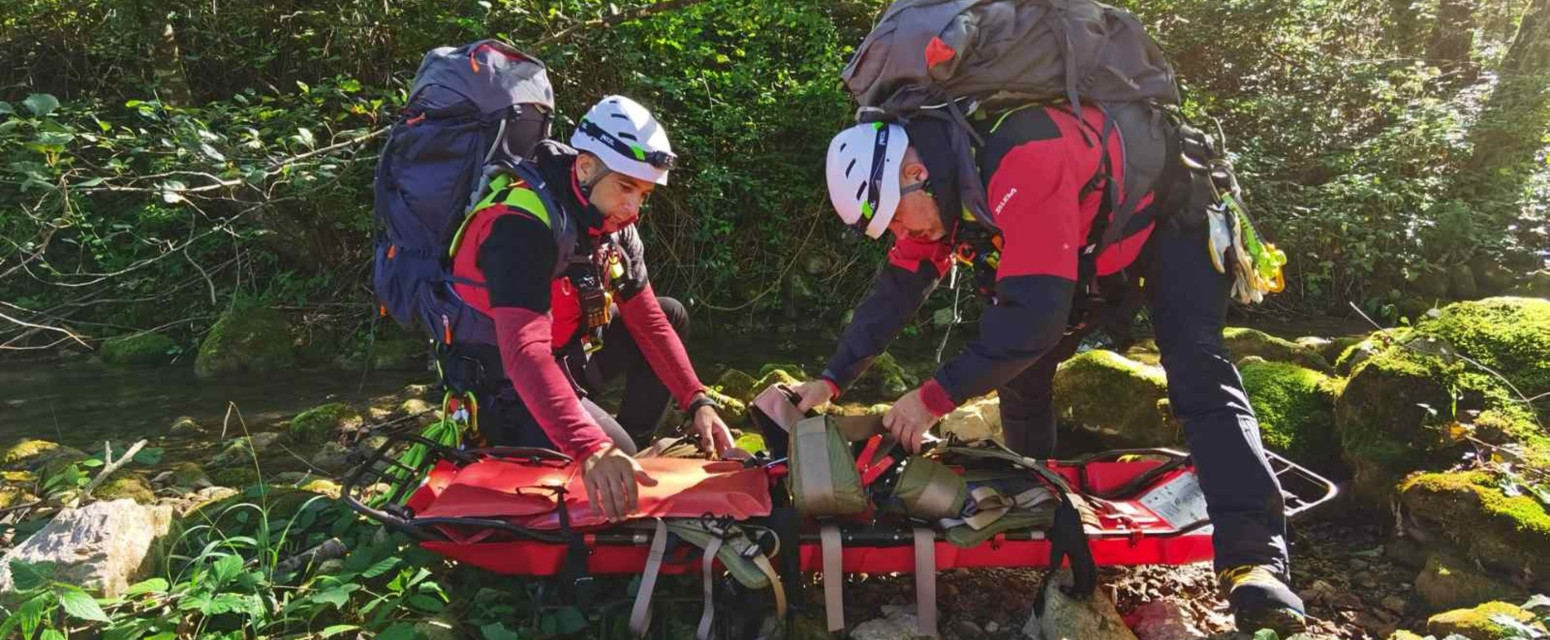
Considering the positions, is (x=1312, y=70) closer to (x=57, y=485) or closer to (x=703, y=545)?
(x=703, y=545)

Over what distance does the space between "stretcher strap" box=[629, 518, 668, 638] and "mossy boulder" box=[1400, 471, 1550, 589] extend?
10.7 feet

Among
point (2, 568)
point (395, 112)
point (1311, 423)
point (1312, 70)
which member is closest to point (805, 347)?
point (395, 112)

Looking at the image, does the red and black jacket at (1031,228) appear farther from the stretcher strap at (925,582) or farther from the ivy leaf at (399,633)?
the ivy leaf at (399,633)

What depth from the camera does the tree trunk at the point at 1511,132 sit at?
10484 mm

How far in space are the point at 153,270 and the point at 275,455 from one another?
582 centimetres

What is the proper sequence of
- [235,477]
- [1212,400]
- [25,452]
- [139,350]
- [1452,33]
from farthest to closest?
[1452,33], [139,350], [25,452], [235,477], [1212,400]

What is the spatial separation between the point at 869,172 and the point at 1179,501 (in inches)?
80.0

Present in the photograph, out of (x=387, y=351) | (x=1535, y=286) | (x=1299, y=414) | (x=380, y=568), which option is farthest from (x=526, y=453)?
(x=1535, y=286)

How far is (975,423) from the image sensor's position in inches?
220

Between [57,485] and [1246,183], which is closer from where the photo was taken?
[57,485]

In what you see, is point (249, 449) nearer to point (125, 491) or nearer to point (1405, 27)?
point (125, 491)

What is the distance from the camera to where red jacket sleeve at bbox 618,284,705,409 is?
4.35 m

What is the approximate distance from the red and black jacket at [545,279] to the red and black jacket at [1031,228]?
1.39 metres

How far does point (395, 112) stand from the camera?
7.57 m
